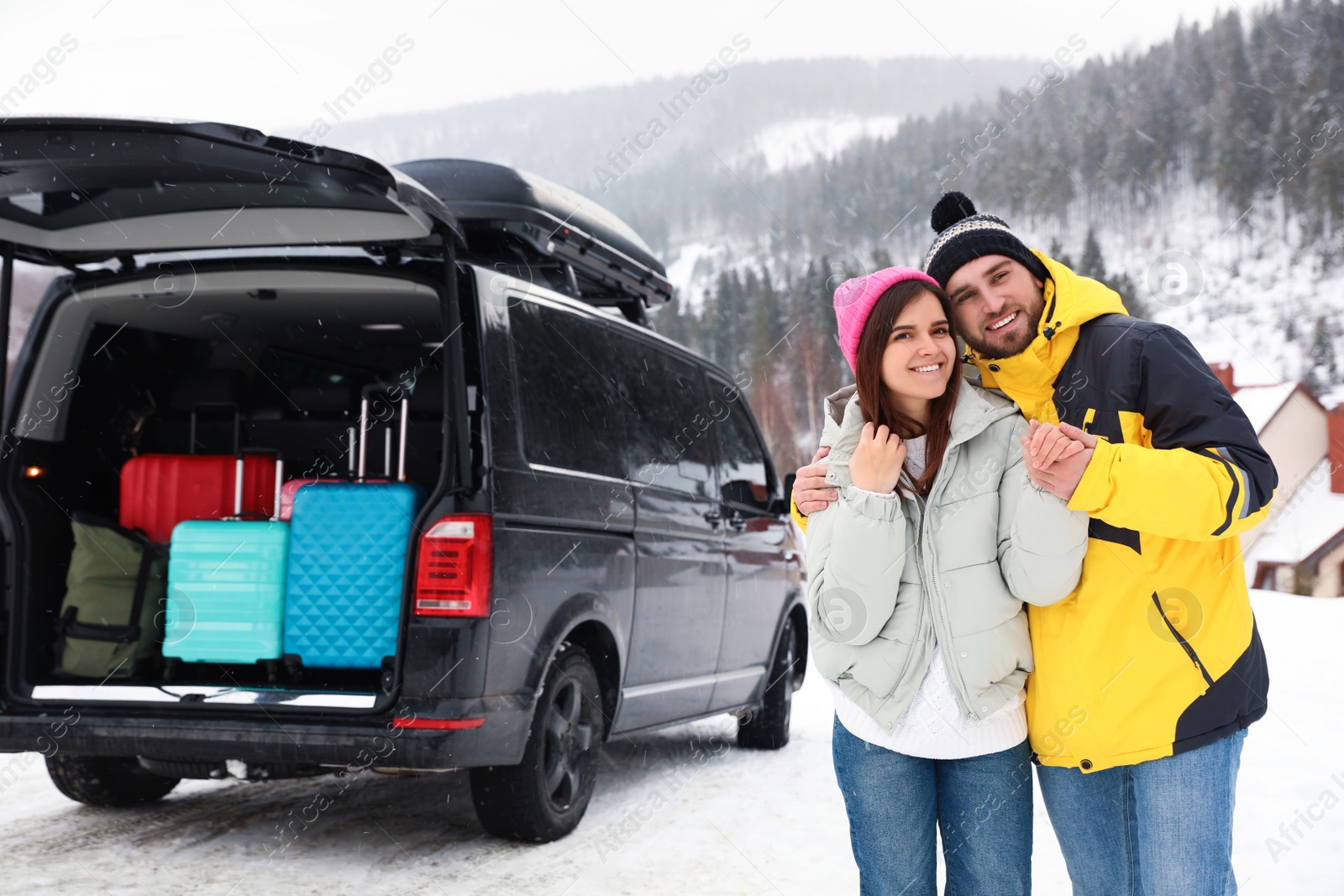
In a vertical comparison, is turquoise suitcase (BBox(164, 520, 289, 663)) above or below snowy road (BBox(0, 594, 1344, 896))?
above

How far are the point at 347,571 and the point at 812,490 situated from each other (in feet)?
6.67

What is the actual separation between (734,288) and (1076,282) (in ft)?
210

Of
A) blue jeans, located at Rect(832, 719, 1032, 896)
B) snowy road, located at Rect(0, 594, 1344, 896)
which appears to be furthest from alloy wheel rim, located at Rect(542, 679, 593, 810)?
blue jeans, located at Rect(832, 719, 1032, 896)

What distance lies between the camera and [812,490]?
6.96 ft

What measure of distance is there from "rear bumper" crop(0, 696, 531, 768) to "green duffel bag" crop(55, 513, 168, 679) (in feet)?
1.07

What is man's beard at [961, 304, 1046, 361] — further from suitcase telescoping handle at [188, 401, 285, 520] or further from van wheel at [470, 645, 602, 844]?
suitcase telescoping handle at [188, 401, 285, 520]

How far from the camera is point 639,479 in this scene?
4305 mm

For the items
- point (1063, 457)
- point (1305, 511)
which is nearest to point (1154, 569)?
point (1063, 457)

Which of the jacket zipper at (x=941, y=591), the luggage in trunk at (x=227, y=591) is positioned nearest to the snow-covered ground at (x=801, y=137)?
the luggage in trunk at (x=227, y=591)

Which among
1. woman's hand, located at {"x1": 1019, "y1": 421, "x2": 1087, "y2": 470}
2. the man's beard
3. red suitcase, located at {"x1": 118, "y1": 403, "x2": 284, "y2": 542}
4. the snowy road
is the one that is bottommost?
the snowy road

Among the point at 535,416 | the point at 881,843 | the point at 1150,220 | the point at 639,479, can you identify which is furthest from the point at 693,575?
the point at 1150,220

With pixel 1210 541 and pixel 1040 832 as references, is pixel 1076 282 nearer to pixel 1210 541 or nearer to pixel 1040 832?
pixel 1210 541

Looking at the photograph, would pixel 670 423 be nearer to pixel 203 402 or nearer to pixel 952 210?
pixel 203 402

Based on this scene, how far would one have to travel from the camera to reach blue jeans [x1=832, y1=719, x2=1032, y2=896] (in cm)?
200
